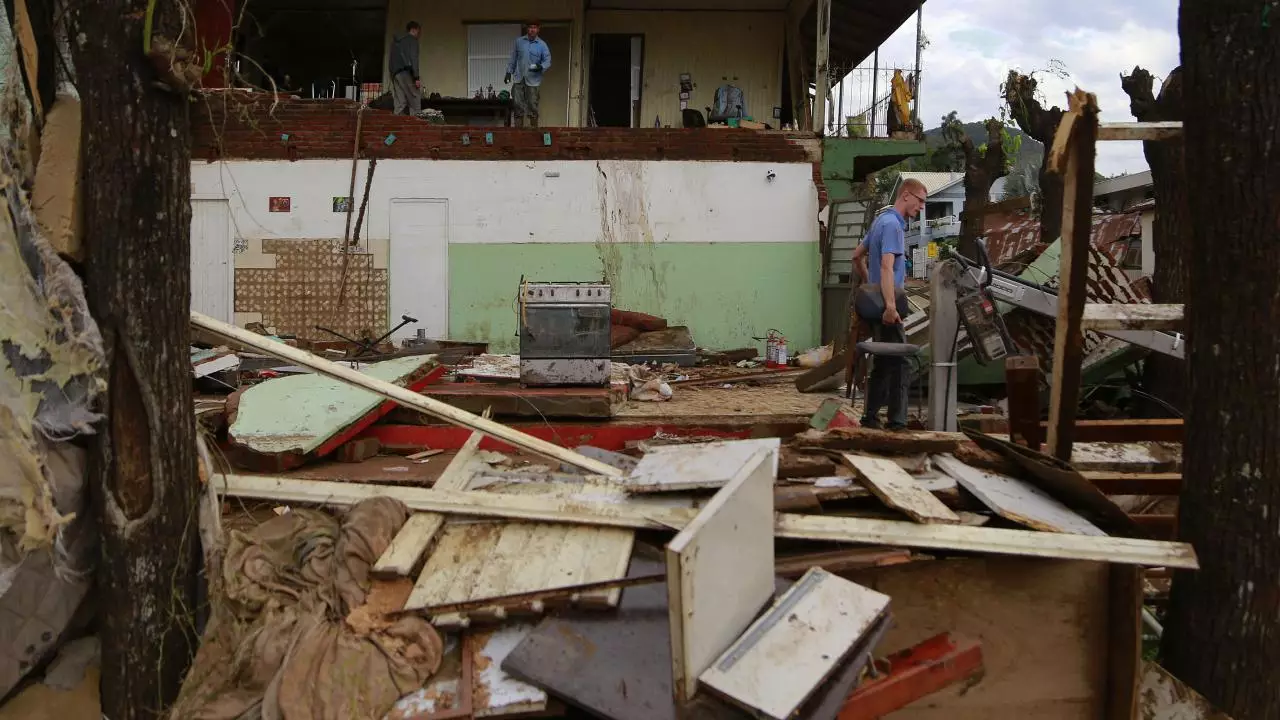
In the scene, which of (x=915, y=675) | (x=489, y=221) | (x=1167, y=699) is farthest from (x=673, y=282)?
(x=915, y=675)

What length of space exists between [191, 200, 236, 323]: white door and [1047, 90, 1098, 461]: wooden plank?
11453 millimetres

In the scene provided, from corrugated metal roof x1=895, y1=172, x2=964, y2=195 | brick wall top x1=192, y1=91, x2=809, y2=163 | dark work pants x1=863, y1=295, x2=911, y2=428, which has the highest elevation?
corrugated metal roof x1=895, y1=172, x2=964, y2=195

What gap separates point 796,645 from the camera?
2484 millimetres

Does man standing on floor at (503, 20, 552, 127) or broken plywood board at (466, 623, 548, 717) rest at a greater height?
man standing on floor at (503, 20, 552, 127)

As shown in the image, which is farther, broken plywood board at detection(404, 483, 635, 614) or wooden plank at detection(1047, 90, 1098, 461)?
wooden plank at detection(1047, 90, 1098, 461)

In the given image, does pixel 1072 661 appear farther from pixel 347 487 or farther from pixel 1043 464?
pixel 347 487

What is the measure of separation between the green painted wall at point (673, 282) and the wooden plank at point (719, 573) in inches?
383

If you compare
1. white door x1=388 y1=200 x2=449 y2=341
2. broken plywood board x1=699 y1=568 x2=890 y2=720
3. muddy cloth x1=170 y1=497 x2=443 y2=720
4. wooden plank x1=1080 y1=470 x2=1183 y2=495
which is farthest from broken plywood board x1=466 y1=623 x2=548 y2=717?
white door x1=388 y1=200 x2=449 y2=341

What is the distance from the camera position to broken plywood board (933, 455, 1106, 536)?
3326 millimetres

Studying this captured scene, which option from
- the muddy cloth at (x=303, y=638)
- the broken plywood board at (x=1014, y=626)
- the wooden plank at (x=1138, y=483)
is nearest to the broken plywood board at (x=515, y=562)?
the muddy cloth at (x=303, y=638)

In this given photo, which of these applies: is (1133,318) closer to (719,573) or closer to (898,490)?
(898,490)

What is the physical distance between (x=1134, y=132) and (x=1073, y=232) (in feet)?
1.51

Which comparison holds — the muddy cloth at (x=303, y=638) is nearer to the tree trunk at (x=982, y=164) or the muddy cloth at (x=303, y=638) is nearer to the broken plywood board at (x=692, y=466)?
the broken plywood board at (x=692, y=466)

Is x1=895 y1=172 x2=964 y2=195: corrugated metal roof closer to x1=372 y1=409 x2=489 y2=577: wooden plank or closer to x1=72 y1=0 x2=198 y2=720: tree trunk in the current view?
x1=372 y1=409 x2=489 y2=577: wooden plank
